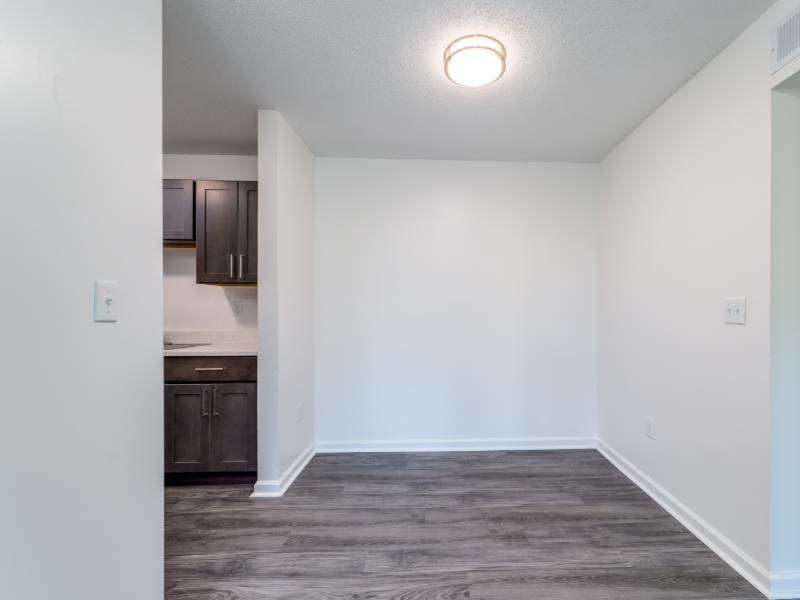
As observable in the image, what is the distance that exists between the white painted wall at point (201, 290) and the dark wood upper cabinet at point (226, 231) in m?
0.37

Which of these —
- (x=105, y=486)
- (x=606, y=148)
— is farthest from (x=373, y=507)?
(x=606, y=148)

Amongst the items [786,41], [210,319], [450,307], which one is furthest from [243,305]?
[786,41]

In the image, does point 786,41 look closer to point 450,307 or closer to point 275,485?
point 450,307

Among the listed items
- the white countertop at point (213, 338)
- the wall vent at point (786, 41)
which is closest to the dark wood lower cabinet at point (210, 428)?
the white countertop at point (213, 338)

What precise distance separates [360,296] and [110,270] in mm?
1943

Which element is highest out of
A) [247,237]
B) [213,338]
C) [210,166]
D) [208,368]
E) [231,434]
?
[210,166]

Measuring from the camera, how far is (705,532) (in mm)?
1768

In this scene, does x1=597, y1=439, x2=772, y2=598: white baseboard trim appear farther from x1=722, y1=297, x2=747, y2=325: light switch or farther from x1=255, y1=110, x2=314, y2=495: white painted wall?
x1=255, y1=110, x2=314, y2=495: white painted wall

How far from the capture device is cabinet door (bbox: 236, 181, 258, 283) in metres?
2.64

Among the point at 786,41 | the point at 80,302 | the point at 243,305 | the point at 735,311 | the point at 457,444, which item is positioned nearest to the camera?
the point at 80,302

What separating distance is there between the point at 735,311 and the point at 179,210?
11.9 ft

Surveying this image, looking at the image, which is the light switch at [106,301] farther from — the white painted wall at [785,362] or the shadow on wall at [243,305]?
the white painted wall at [785,362]

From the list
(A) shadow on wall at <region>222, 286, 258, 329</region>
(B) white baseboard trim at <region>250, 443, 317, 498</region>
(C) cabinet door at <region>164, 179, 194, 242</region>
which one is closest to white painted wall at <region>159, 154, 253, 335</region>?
(A) shadow on wall at <region>222, 286, 258, 329</region>

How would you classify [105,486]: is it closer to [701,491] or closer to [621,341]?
[701,491]
